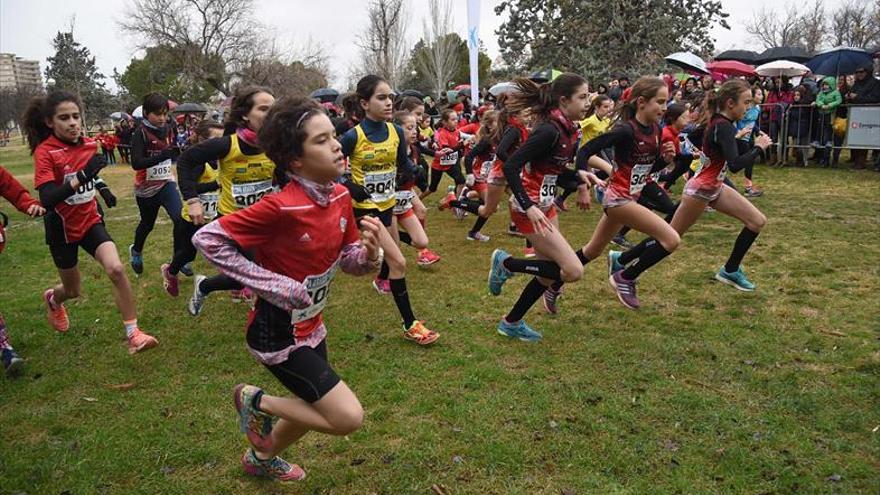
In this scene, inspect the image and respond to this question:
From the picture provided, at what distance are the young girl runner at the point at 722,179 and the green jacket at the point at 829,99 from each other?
982 cm

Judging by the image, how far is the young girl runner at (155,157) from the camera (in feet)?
22.1

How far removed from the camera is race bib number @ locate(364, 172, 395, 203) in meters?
5.55

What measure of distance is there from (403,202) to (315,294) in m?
3.26

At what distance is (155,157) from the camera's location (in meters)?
6.62

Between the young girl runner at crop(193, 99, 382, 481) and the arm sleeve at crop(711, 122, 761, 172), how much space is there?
3.92 meters

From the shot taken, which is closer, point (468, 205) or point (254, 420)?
point (254, 420)

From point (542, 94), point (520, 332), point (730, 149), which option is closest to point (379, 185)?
point (542, 94)

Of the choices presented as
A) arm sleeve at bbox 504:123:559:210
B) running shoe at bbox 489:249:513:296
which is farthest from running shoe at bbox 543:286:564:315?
arm sleeve at bbox 504:123:559:210

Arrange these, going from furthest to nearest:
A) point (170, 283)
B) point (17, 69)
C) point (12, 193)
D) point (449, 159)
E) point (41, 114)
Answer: point (17, 69) → point (449, 159) → point (170, 283) → point (41, 114) → point (12, 193)

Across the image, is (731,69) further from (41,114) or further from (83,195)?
(41,114)

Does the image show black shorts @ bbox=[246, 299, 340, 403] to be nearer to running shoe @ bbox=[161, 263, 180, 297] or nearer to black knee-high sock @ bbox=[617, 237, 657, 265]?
black knee-high sock @ bbox=[617, 237, 657, 265]

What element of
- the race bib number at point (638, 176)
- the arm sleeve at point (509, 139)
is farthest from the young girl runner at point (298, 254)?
the arm sleeve at point (509, 139)

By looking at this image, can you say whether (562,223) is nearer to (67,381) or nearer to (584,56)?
(67,381)

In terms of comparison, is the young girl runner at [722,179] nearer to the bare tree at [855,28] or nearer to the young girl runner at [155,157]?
the young girl runner at [155,157]
